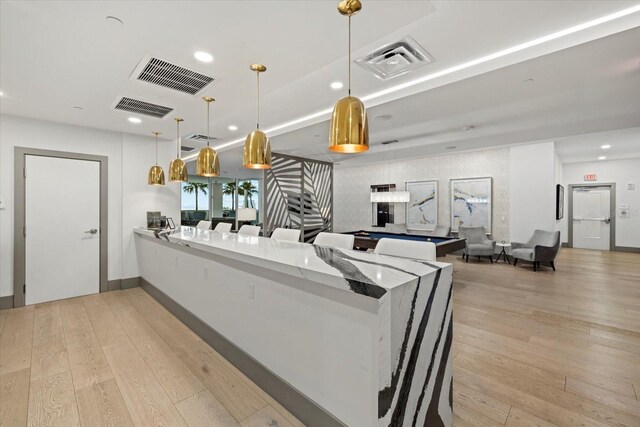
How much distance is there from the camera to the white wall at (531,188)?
6.40m

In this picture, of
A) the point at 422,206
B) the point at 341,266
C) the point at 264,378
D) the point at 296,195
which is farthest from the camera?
the point at 422,206

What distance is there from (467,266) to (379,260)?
5.53 metres

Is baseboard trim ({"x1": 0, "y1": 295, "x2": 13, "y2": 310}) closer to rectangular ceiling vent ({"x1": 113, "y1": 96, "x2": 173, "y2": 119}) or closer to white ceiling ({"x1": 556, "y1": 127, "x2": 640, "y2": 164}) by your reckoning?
rectangular ceiling vent ({"x1": 113, "y1": 96, "x2": 173, "y2": 119})

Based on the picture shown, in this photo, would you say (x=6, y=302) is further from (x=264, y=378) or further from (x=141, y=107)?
(x=264, y=378)

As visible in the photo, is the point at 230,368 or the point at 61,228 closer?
the point at 230,368

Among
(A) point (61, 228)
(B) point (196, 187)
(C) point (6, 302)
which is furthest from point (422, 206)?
(B) point (196, 187)

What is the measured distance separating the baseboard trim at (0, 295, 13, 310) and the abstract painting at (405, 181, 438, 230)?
318 inches

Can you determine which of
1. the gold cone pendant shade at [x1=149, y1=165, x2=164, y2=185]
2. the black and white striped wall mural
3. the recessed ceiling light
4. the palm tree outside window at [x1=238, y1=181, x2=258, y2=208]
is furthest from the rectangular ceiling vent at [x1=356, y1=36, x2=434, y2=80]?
the palm tree outside window at [x1=238, y1=181, x2=258, y2=208]

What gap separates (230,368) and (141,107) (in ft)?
10.8

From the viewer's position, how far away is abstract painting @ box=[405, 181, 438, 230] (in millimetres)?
7992

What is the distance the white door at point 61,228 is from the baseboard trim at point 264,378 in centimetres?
236

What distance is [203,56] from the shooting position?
2539mm

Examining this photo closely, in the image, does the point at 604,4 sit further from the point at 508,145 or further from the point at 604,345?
the point at 508,145

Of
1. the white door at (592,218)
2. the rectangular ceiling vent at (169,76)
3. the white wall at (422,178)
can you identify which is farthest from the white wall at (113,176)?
the white door at (592,218)
